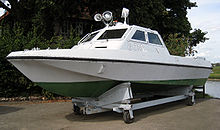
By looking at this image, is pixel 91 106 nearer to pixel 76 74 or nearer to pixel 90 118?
pixel 90 118

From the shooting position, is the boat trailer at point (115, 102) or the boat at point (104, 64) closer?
the boat at point (104, 64)

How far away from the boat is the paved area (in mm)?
656

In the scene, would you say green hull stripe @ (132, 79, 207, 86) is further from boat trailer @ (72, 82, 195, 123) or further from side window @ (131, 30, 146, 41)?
side window @ (131, 30, 146, 41)

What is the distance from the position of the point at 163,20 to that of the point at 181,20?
2076mm

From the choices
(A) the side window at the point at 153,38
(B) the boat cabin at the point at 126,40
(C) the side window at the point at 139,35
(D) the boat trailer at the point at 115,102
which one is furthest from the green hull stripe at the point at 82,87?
(A) the side window at the point at 153,38

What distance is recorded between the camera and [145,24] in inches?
431

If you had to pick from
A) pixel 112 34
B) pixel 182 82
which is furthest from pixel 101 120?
pixel 182 82

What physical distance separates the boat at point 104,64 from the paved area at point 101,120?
2.15 ft

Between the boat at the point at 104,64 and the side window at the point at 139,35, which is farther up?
the side window at the point at 139,35

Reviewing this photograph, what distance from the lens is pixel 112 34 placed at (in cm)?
493

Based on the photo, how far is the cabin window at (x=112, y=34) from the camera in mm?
4840

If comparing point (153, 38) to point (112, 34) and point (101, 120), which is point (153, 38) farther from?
point (101, 120)

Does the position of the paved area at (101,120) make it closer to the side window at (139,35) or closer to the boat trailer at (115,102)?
the boat trailer at (115,102)

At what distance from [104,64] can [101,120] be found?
1.50m
